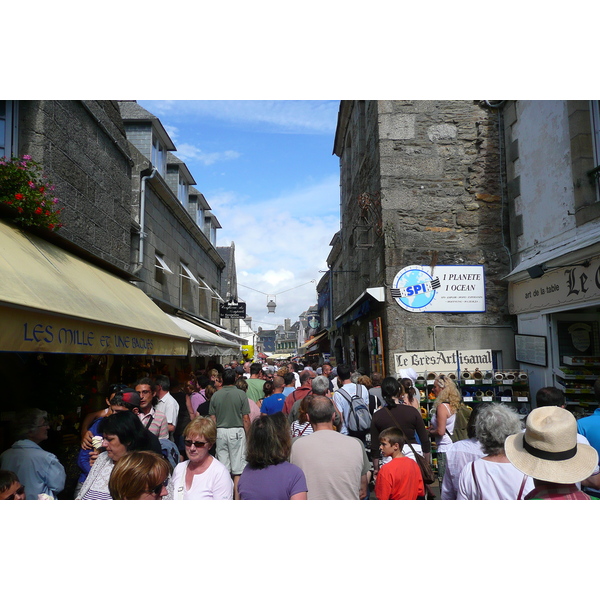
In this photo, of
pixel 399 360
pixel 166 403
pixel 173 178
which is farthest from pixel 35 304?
pixel 173 178

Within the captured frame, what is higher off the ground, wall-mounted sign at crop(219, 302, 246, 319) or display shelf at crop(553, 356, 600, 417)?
wall-mounted sign at crop(219, 302, 246, 319)

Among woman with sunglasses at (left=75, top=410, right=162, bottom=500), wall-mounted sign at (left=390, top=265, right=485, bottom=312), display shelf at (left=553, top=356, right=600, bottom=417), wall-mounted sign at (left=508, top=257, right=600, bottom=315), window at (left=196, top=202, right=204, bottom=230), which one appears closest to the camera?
woman with sunglasses at (left=75, top=410, right=162, bottom=500)

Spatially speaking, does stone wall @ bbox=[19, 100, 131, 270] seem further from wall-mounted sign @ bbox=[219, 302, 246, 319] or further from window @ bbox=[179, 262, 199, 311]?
wall-mounted sign @ bbox=[219, 302, 246, 319]

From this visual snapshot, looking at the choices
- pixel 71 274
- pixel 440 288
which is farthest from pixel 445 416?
pixel 71 274

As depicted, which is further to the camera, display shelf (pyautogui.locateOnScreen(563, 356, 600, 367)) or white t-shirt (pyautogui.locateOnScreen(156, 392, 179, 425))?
display shelf (pyautogui.locateOnScreen(563, 356, 600, 367))

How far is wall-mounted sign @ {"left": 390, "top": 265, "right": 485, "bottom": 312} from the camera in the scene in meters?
9.13

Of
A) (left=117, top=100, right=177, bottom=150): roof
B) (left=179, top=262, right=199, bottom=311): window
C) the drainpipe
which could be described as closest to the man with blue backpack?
the drainpipe

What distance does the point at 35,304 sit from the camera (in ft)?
11.2

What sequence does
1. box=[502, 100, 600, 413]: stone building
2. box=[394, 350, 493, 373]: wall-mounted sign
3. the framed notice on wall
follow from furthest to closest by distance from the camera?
1. box=[394, 350, 493, 373]: wall-mounted sign
2. the framed notice on wall
3. box=[502, 100, 600, 413]: stone building

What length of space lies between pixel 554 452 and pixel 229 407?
13.9 ft

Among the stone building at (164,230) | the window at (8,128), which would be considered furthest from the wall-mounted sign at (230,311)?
the window at (8,128)

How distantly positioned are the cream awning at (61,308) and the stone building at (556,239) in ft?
19.5

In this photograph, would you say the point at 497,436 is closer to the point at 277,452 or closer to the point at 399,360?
the point at 277,452

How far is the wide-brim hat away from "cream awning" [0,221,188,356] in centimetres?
320
